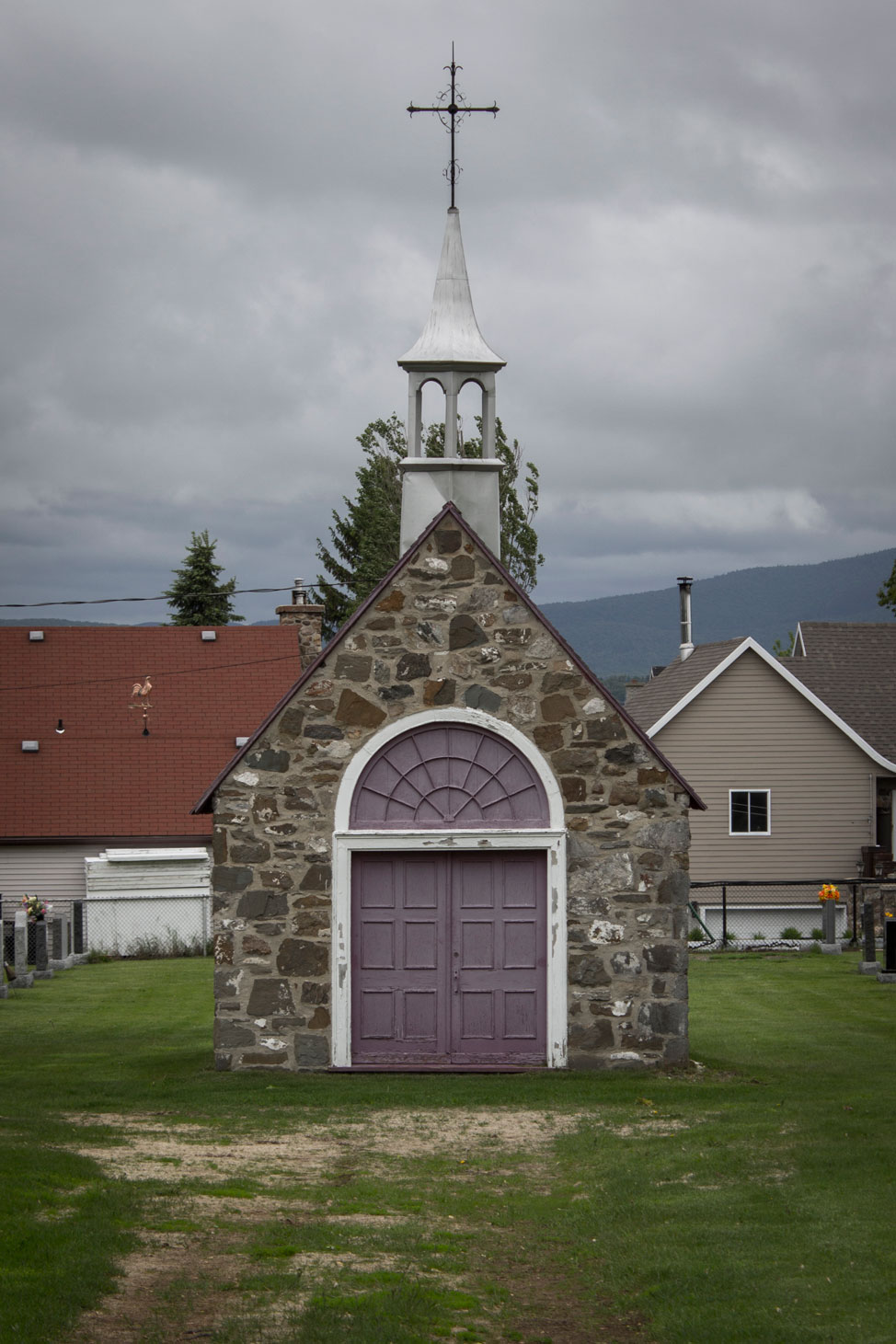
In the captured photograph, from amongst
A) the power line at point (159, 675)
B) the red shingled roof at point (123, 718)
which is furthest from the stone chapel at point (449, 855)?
the power line at point (159, 675)

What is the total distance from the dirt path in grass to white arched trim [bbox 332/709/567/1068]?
1.94 m

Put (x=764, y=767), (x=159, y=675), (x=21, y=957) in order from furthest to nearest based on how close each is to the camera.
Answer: (x=159, y=675) < (x=764, y=767) < (x=21, y=957)

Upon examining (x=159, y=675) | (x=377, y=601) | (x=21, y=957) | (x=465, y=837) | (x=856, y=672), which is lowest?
(x=21, y=957)

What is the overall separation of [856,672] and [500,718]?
84.4ft

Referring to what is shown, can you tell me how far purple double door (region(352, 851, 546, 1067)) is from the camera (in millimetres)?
15281

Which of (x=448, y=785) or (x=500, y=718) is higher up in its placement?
(x=500, y=718)

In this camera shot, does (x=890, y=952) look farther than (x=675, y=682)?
No

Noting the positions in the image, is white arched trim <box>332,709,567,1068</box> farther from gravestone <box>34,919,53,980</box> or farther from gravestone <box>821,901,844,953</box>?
gravestone <box>821,901,844,953</box>

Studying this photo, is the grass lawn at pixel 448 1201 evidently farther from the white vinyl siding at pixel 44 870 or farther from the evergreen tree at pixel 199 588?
the evergreen tree at pixel 199 588

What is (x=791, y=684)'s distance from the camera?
34.7 metres

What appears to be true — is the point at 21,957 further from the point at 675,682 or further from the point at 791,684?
the point at 791,684

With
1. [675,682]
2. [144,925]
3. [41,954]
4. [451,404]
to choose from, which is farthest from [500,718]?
[675,682]

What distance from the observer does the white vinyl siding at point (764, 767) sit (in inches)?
1371

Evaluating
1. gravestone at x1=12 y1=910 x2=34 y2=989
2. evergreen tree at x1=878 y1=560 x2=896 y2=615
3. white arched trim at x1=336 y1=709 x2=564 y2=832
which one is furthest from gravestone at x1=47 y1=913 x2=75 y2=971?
evergreen tree at x1=878 y1=560 x2=896 y2=615
